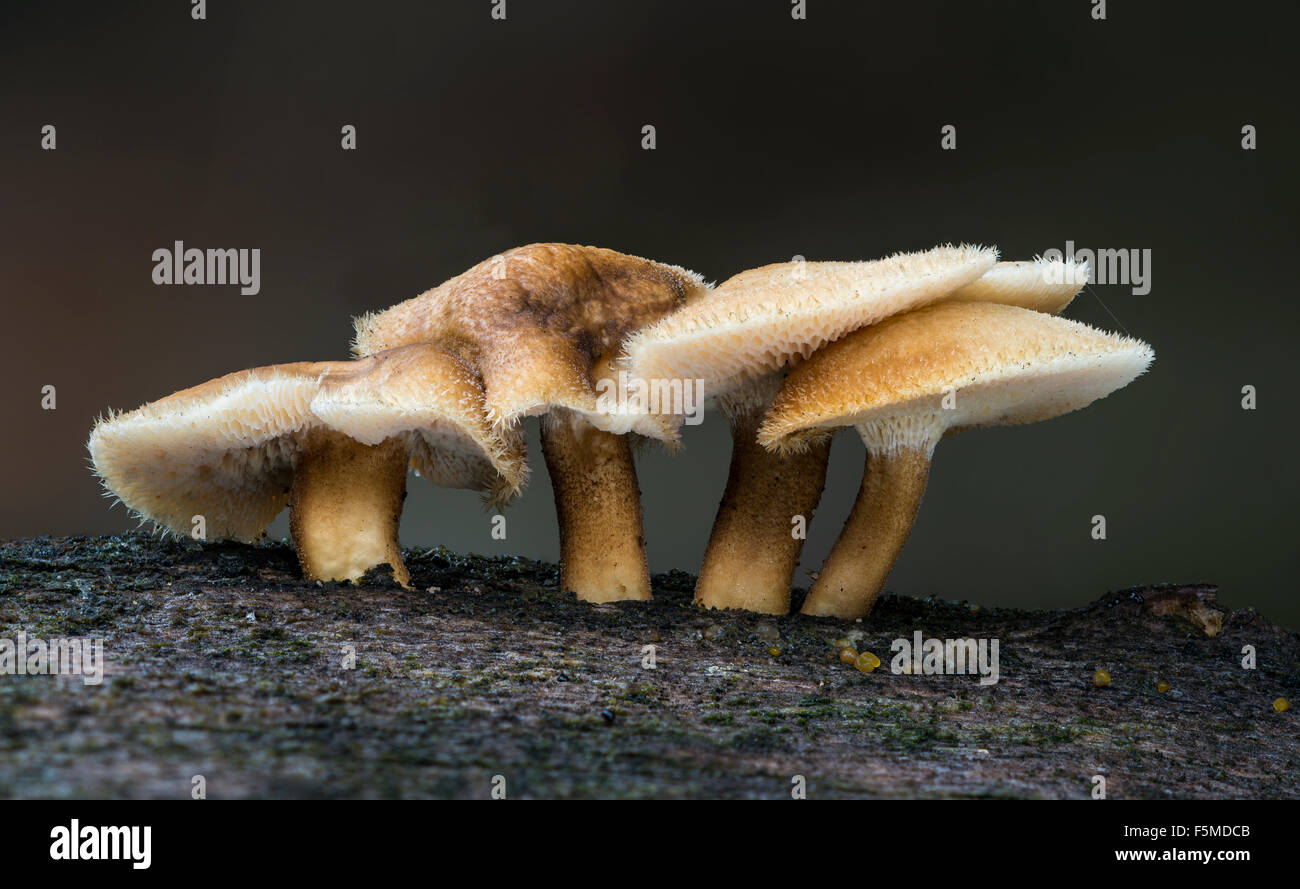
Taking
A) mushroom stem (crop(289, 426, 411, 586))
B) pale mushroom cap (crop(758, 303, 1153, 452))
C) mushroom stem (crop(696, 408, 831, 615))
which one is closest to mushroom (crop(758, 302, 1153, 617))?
pale mushroom cap (crop(758, 303, 1153, 452))

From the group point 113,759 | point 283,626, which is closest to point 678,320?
point 283,626

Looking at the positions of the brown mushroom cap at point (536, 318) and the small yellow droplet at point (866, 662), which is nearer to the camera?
the small yellow droplet at point (866, 662)

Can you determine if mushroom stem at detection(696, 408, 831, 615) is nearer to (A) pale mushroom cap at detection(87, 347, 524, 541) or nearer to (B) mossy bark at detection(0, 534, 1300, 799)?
(B) mossy bark at detection(0, 534, 1300, 799)

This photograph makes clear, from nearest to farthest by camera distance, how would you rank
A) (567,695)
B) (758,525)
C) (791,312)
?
(567,695), (791,312), (758,525)

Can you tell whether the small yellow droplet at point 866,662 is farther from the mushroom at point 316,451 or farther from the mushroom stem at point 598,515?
the mushroom at point 316,451

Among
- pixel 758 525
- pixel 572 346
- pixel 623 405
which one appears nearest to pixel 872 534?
pixel 758 525

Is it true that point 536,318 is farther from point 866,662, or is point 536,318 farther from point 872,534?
point 866,662

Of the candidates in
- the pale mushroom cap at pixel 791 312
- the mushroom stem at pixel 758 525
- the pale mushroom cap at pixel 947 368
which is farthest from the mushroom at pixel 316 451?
the pale mushroom cap at pixel 947 368

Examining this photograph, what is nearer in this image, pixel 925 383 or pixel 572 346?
pixel 925 383
